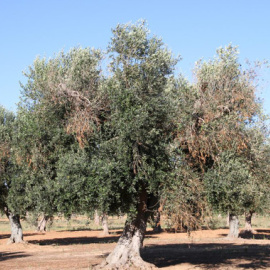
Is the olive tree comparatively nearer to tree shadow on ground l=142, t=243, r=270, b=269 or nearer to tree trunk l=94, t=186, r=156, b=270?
tree trunk l=94, t=186, r=156, b=270

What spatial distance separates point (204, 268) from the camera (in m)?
22.4

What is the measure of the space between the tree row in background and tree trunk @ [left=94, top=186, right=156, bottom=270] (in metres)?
0.13

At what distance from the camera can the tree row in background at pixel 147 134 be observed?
17.6 metres

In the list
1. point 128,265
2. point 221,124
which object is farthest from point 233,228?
point 221,124

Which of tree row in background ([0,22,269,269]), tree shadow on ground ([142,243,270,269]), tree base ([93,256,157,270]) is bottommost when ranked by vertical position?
tree shadow on ground ([142,243,270,269])

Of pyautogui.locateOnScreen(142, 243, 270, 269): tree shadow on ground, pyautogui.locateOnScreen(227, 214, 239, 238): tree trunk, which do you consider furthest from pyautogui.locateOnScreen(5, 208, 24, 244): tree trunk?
pyautogui.locateOnScreen(227, 214, 239, 238): tree trunk

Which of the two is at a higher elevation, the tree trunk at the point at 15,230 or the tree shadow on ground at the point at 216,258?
the tree trunk at the point at 15,230

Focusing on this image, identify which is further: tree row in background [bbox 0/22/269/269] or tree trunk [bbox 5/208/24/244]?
tree trunk [bbox 5/208/24/244]

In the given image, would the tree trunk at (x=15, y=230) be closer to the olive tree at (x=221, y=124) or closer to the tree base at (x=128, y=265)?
the tree base at (x=128, y=265)

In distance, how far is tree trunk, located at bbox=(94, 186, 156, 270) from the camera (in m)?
20.8

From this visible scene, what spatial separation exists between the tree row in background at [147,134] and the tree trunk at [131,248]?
0.41 feet

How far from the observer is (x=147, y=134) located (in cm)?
1744

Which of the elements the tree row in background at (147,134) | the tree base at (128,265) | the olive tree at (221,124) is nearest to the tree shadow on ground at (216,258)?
the tree base at (128,265)

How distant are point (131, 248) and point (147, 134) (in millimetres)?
7081
